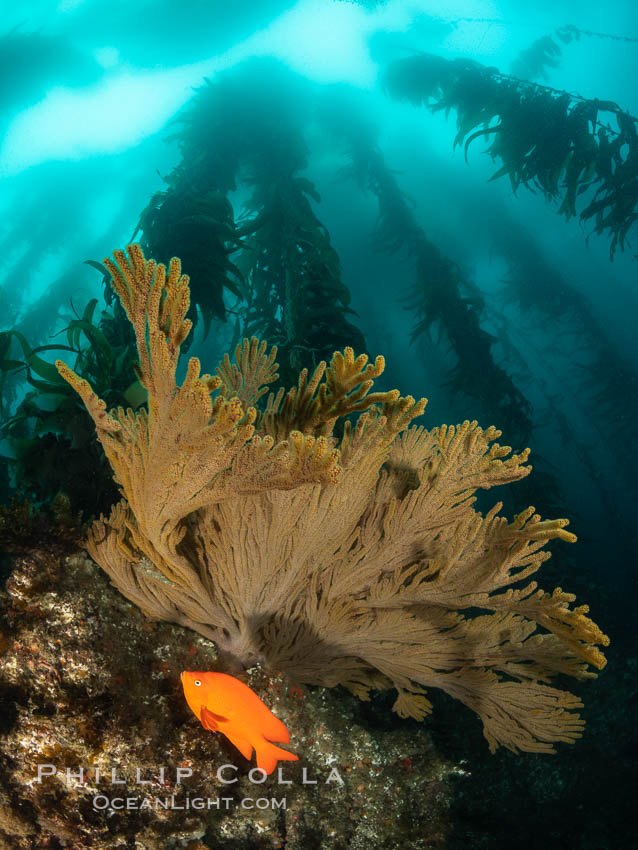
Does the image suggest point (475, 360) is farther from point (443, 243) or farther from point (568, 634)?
point (443, 243)

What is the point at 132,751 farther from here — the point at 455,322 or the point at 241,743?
the point at 455,322

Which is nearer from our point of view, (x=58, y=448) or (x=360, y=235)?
(x=58, y=448)

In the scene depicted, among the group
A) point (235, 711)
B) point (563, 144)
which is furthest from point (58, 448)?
point (563, 144)

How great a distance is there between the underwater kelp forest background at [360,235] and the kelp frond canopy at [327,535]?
0.69 meters

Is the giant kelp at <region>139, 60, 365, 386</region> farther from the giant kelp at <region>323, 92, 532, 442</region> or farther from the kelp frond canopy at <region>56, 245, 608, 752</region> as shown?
the giant kelp at <region>323, 92, 532, 442</region>

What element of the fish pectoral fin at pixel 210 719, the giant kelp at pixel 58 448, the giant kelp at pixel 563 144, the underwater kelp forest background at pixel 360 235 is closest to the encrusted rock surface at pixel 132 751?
the underwater kelp forest background at pixel 360 235

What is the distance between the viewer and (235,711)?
129 cm

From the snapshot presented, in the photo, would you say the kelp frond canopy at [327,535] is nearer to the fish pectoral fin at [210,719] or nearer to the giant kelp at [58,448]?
the fish pectoral fin at [210,719]

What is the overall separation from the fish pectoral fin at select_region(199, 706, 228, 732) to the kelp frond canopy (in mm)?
605

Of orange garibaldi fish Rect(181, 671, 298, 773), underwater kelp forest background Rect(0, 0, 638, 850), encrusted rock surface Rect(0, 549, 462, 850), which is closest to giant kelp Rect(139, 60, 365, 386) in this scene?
underwater kelp forest background Rect(0, 0, 638, 850)

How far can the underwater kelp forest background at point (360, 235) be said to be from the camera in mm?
3299

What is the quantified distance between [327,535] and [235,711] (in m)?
0.82

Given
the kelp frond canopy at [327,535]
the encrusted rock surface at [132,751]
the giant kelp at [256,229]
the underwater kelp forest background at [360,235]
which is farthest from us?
the giant kelp at [256,229]

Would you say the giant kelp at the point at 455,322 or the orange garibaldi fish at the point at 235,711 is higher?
the giant kelp at the point at 455,322
